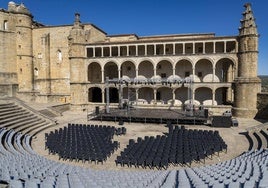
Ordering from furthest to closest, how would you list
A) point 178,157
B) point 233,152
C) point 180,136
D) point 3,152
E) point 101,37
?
point 101,37, point 180,136, point 233,152, point 178,157, point 3,152

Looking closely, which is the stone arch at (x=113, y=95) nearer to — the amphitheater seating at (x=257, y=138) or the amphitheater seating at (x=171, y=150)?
the amphitheater seating at (x=171, y=150)

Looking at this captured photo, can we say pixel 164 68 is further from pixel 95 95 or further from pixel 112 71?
pixel 95 95

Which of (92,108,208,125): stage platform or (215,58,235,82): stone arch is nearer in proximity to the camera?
(92,108,208,125): stage platform

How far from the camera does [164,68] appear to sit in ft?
125

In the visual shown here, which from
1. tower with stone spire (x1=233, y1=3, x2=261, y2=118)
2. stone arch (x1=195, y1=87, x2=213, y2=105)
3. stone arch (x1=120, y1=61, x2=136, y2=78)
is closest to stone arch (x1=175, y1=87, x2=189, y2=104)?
stone arch (x1=195, y1=87, x2=213, y2=105)

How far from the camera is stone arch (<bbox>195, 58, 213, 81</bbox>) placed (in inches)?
1426

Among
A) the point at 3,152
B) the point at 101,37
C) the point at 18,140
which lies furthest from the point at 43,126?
the point at 101,37

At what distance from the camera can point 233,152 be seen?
16.2m

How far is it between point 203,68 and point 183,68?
311 centimetres

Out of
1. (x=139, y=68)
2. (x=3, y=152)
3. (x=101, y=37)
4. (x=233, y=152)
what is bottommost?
(x=233, y=152)

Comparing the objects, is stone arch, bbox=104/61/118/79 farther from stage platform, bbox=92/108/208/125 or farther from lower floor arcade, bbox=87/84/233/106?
stage platform, bbox=92/108/208/125

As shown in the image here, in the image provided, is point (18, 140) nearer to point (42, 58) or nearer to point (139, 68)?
point (139, 68)

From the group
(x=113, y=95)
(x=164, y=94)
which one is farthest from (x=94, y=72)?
(x=164, y=94)

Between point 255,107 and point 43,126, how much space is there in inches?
1038
